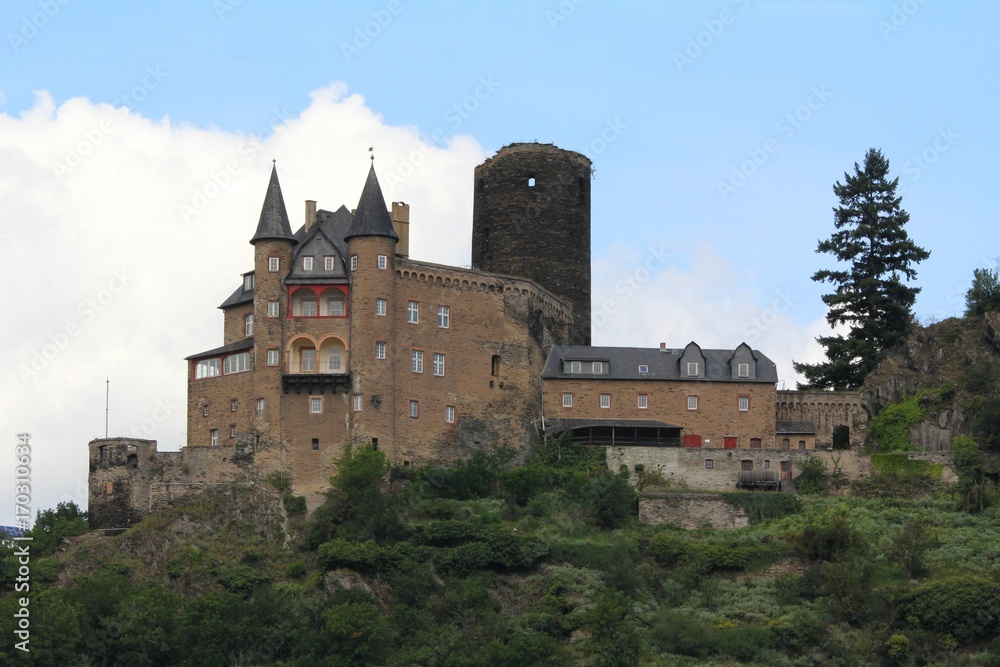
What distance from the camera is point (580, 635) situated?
72438 millimetres

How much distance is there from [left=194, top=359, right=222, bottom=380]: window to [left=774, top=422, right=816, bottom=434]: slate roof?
2483 centimetres

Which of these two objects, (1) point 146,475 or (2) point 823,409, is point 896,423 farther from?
(1) point 146,475

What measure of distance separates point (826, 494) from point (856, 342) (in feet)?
41.5

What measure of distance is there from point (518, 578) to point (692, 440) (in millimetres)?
14102

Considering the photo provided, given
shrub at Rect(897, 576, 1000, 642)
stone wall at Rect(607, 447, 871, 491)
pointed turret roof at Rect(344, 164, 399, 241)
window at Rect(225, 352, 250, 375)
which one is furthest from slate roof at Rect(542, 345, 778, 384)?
shrub at Rect(897, 576, 1000, 642)

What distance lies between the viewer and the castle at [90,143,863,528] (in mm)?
82250

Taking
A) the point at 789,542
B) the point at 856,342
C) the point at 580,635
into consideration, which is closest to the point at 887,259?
the point at 856,342

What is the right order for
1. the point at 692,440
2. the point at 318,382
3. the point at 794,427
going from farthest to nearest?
the point at 794,427 → the point at 692,440 → the point at 318,382

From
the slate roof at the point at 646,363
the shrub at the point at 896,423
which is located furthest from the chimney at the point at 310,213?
the shrub at the point at 896,423

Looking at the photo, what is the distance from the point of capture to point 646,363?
293ft

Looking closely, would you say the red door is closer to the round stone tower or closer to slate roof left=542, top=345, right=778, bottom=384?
slate roof left=542, top=345, right=778, bottom=384

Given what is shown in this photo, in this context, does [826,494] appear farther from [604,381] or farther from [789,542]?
[604,381]

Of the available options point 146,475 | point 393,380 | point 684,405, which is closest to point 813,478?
point 684,405

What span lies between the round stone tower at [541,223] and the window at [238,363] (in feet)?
52.8
